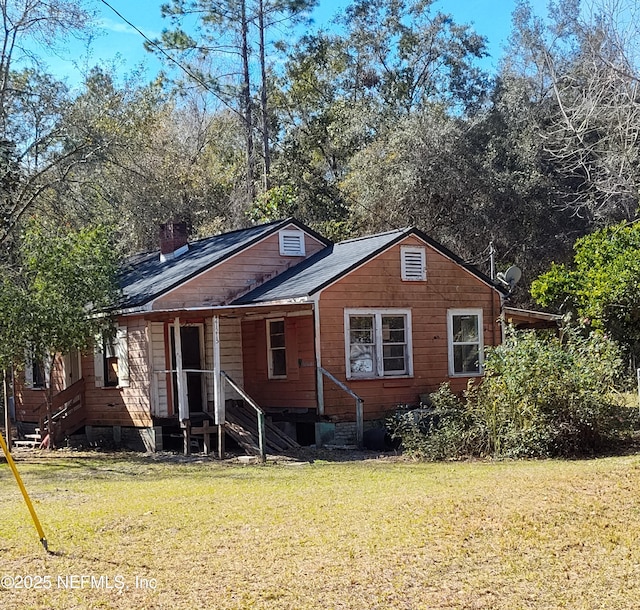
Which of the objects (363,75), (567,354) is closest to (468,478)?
(567,354)

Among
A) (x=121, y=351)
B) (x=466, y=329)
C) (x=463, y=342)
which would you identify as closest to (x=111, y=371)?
(x=121, y=351)

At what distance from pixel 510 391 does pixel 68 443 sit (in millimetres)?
10519

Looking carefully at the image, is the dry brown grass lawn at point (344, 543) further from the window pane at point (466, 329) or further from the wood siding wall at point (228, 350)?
the window pane at point (466, 329)

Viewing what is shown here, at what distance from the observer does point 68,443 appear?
18.9 meters

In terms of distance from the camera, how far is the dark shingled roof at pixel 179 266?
17.8 metres

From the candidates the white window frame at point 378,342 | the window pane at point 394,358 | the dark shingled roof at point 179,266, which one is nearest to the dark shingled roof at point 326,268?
the white window frame at point 378,342

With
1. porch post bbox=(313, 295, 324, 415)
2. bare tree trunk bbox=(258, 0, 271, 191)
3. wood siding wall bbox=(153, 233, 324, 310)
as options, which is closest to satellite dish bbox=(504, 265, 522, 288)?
wood siding wall bbox=(153, 233, 324, 310)

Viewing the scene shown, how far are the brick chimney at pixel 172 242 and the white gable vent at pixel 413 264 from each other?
631 centimetres

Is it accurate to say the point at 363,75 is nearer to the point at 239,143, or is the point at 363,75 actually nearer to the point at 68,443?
the point at 239,143

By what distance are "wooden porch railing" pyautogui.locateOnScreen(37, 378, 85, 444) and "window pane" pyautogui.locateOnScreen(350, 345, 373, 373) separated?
22.0ft

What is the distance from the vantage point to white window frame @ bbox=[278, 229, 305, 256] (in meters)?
19.8

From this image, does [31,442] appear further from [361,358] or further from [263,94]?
[263,94]

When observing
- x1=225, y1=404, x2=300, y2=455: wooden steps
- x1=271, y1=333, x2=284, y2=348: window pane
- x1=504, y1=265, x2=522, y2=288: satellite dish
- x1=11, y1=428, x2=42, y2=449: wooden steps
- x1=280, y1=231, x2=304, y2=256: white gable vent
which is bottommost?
x1=11, y1=428, x2=42, y2=449: wooden steps

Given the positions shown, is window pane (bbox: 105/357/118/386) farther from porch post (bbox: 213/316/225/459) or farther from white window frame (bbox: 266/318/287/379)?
porch post (bbox: 213/316/225/459)
